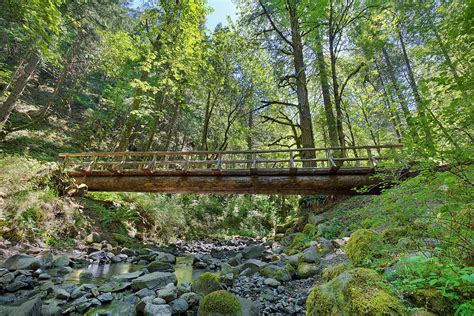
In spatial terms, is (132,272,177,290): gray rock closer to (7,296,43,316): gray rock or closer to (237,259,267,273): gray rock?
(7,296,43,316): gray rock

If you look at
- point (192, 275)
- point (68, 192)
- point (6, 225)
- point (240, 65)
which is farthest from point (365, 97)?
point (6, 225)

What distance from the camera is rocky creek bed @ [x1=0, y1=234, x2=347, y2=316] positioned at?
410cm

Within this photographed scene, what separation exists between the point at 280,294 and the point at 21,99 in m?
24.9

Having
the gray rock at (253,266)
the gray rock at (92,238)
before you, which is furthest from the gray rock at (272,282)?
the gray rock at (92,238)

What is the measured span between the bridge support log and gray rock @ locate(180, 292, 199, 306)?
5.64 meters

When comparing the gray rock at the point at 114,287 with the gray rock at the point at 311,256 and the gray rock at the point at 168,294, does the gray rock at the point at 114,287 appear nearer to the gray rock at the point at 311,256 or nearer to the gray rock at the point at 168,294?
the gray rock at the point at 168,294

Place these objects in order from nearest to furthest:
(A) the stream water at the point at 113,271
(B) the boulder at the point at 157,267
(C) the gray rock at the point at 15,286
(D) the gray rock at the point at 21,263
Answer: (C) the gray rock at the point at 15,286, (D) the gray rock at the point at 21,263, (A) the stream water at the point at 113,271, (B) the boulder at the point at 157,267

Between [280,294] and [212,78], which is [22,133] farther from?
[280,294]

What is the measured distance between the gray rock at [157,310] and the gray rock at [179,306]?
4.2 inches

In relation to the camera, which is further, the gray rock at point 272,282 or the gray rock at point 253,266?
the gray rock at point 253,266

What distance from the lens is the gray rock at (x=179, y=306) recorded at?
4098mm

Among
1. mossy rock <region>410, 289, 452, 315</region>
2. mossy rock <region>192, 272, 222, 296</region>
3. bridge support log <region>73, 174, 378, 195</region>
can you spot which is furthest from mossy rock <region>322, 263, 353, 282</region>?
bridge support log <region>73, 174, 378, 195</region>

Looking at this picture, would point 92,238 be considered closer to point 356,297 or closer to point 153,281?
point 153,281

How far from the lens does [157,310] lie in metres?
3.94
